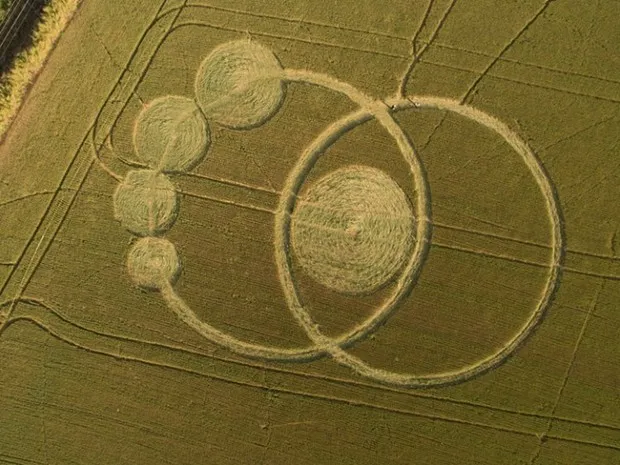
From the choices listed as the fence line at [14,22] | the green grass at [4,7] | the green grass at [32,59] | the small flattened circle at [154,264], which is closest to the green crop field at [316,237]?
the small flattened circle at [154,264]

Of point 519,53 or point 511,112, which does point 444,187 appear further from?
point 519,53

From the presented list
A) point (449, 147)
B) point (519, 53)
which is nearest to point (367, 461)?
point (449, 147)

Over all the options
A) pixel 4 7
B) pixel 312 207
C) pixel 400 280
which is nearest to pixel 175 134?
pixel 312 207

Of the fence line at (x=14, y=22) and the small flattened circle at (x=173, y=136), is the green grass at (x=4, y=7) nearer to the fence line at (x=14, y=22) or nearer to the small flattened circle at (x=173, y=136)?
the fence line at (x=14, y=22)

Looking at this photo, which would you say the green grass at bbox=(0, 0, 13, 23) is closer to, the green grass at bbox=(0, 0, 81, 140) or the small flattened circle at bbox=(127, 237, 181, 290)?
the green grass at bbox=(0, 0, 81, 140)

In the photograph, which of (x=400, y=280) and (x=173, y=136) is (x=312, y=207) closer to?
(x=400, y=280)

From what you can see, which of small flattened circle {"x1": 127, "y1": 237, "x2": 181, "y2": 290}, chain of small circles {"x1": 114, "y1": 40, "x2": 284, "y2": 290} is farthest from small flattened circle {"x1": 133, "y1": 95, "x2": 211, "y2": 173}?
small flattened circle {"x1": 127, "y1": 237, "x2": 181, "y2": 290}
